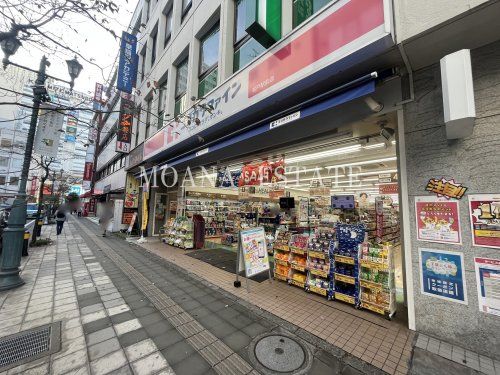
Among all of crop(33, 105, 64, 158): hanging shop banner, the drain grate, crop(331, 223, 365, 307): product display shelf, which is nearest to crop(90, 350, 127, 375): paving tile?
the drain grate

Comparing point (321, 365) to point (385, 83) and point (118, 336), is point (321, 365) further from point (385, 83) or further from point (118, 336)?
point (385, 83)

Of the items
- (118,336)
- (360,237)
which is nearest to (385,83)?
(360,237)

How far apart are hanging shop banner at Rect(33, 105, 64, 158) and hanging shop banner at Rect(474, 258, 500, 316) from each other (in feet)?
29.3

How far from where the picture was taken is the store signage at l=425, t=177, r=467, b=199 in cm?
312

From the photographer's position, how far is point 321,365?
274 cm

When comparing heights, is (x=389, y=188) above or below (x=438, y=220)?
above

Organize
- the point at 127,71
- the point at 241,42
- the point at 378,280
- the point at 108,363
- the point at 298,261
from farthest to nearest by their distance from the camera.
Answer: the point at 127,71 < the point at 241,42 < the point at 298,261 < the point at 378,280 < the point at 108,363

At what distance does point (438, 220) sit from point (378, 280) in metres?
1.55

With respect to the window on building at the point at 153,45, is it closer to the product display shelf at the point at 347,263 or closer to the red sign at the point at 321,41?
the red sign at the point at 321,41

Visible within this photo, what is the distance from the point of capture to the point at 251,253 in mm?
5277

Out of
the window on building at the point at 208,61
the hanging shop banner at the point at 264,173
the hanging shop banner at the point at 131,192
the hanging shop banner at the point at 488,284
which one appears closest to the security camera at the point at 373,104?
the hanging shop banner at the point at 488,284

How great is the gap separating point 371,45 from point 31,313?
24.4ft

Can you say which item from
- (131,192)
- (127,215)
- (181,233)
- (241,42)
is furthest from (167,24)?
(181,233)

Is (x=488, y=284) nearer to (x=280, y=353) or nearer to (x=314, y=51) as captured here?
(x=280, y=353)
